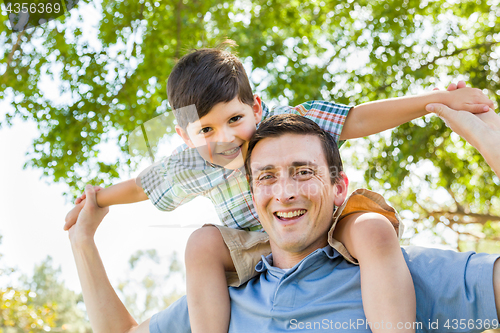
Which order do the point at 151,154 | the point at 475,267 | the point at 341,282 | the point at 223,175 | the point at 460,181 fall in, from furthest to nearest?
1. the point at 460,181
2. the point at 151,154
3. the point at 223,175
4. the point at 341,282
5. the point at 475,267

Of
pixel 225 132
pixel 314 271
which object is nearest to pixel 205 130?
pixel 225 132

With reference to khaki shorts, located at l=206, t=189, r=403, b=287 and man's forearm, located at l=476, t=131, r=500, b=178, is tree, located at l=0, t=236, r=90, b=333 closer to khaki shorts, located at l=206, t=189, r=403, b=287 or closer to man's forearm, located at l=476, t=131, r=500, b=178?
khaki shorts, located at l=206, t=189, r=403, b=287

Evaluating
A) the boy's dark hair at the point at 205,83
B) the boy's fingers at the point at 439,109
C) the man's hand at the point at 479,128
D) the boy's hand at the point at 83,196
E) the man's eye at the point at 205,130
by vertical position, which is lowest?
the boy's hand at the point at 83,196

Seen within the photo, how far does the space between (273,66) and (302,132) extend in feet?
11.4

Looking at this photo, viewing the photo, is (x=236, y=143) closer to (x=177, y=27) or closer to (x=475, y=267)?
(x=475, y=267)

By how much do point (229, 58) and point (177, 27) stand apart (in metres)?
3.72

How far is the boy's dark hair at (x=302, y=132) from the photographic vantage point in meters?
1.46

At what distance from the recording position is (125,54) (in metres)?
5.28

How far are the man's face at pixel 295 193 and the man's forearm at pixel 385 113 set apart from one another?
19 centimetres

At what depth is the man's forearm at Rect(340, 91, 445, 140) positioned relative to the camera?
1.47 metres

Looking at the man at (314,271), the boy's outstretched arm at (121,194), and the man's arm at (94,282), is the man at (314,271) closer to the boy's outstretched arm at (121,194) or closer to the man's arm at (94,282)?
the man's arm at (94,282)

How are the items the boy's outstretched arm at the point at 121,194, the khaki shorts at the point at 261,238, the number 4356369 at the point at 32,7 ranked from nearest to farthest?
the khaki shorts at the point at 261,238, the boy's outstretched arm at the point at 121,194, the number 4356369 at the point at 32,7

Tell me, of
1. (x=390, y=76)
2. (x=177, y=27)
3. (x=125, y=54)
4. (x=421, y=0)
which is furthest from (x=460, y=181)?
(x=125, y=54)

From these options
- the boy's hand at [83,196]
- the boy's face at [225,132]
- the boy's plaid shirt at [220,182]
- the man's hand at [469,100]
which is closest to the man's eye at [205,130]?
the boy's face at [225,132]
